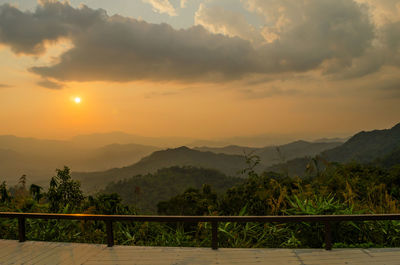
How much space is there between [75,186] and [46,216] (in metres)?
4.64

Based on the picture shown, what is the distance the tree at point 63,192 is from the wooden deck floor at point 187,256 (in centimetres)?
373

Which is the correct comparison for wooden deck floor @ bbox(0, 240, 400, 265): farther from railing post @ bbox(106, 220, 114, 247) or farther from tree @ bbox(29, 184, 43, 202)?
tree @ bbox(29, 184, 43, 202)

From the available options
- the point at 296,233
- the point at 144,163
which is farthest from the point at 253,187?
the point at 144,163

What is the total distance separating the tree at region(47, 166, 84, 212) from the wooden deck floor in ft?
12.2

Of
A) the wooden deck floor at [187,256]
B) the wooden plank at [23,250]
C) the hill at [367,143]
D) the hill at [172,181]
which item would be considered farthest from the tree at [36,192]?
the hill at [367,143]

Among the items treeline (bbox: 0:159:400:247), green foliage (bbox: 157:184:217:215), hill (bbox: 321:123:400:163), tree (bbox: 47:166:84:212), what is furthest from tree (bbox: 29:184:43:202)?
hill (bbox: 321:123:400:163)

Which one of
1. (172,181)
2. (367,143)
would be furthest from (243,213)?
(367,143)

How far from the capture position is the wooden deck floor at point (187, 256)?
452 centimetres

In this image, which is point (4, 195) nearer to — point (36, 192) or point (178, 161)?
point (36, 192)

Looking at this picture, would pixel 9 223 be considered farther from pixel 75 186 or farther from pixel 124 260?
pixel 124 260

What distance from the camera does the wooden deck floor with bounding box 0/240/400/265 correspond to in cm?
452

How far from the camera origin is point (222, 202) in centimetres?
1132

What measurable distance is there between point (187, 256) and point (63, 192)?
625 cm

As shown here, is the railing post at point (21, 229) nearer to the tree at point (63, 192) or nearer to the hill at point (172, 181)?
the tree at point (63, 192)
